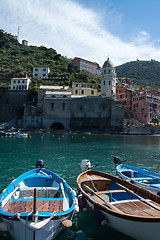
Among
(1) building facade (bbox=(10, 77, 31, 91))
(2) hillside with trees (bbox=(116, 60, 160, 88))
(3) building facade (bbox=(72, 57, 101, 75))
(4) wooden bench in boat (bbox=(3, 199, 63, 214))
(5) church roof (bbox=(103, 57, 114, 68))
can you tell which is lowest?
(4) wooden bench in boat (bbox=(3, 199, 63, 214))

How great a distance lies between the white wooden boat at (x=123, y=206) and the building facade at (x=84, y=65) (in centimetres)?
8894

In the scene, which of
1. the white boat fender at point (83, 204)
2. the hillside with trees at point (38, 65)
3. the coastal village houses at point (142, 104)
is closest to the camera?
the white boat fender at point (83, 204)

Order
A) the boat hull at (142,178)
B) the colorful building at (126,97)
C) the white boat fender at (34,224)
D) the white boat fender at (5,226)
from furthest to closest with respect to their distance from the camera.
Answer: the colorful building at (126,97)
the boat hull at (142,178)
the white boat fender at (5,226)
the white boat fender at (34,224)

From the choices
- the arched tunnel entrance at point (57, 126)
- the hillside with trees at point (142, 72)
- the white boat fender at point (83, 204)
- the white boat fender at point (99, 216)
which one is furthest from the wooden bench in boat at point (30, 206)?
the hillside with trees at point (142, 72)

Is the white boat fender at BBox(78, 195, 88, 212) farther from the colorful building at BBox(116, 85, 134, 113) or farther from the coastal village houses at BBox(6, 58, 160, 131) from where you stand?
the colorful building at BBox(116, 85, 134, 113)

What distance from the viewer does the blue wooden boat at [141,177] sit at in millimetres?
9423

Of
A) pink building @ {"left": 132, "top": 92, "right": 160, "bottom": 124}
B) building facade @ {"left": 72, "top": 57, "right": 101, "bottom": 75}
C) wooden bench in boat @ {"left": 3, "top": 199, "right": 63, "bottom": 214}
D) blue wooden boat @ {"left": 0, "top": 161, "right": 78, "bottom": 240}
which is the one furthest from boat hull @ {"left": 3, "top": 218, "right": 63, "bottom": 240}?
building facade @ {"left": 72, "top": 57, "right": 101, "bottom": 75}

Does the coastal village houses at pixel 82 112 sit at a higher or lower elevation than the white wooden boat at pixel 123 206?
higher

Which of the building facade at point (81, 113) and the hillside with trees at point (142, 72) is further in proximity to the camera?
the hillside with trees at point (142, 72)

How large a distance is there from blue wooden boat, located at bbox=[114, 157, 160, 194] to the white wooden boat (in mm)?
1257

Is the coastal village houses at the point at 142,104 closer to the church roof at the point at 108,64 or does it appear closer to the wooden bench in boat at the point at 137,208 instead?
the church roof at the point at 108,64

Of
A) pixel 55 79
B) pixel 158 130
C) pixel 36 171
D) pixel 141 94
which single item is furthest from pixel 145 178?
pixel 55 79

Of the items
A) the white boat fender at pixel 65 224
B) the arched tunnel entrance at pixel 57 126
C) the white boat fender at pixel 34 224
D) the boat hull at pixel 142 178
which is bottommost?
the white boat fender at pixel 65 224

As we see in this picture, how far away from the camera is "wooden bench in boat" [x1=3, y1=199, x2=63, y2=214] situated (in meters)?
6.60
